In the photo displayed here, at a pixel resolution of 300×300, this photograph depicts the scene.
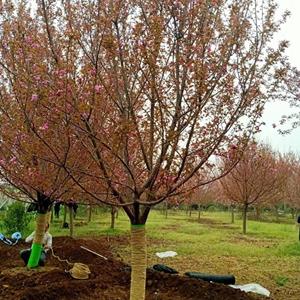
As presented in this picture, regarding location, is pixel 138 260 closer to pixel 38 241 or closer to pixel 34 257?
pixel 38 241

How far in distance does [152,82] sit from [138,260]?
1.77m

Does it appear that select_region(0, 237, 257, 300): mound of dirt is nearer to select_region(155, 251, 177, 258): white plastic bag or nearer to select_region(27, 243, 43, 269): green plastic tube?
select_region(27, 243, 43, 269): green plastic tube

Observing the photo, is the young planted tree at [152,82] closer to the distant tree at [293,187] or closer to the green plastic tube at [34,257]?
the green plastic tube at [34,257]

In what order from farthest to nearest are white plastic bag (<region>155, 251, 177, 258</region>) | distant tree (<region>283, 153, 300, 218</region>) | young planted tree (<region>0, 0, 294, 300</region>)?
1. distant tree (<region>283, 153, 300, 218</region>)
2. white plastic bag (<region>155, 251, 177, 258</region>)
3. young planted tree (<region>0, 0, 294, 300</region>)

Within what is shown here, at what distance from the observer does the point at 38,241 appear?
280 inches

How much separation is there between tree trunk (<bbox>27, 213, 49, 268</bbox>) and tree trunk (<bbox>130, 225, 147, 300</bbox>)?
3.14m

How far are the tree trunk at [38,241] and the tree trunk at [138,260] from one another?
123 inches

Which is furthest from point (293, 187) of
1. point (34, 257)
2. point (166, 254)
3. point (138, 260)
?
point (138, 260)

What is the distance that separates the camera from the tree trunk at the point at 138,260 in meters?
4.36

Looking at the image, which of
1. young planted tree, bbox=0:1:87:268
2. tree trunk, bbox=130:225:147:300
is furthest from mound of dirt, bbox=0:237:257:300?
tree trunk, bbox=130:225:147:300

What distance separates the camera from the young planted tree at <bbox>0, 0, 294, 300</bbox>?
12.5 feet

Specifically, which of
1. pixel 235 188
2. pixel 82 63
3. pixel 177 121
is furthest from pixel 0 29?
pixel 235 188

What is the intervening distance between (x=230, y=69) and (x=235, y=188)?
54.7 feet

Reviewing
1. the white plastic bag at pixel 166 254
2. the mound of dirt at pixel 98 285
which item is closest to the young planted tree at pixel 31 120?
the mound of dirt at pixel 98 285
